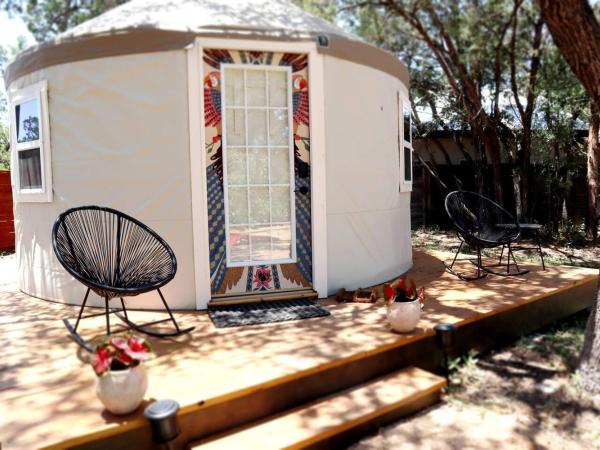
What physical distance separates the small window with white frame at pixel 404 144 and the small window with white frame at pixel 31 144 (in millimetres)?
3266

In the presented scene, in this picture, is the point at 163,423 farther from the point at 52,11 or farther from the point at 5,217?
the point at 52,11

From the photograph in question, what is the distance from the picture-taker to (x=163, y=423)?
1824mm

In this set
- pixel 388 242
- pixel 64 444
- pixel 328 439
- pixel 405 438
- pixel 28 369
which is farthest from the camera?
pixel 388 242

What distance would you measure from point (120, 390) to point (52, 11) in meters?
10.6

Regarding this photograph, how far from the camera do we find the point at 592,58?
2766mm

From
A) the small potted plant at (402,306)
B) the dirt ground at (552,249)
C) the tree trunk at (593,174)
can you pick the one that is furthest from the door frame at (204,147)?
the tree trunk at (593,174)

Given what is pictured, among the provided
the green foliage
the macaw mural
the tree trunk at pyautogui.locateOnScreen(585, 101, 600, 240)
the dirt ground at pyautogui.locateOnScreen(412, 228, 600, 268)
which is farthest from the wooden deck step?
the green foliage

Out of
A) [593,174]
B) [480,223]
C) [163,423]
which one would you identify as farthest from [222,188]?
[593,174]

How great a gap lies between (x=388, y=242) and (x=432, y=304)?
113 centimetres

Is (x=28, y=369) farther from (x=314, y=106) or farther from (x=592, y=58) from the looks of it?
(x=592, y=58)

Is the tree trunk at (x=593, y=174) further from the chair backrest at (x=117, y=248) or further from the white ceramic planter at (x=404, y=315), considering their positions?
the chair backrest at (x=117, y=248)

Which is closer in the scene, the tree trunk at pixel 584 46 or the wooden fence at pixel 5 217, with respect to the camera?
the tree trunk at pixel 584 46

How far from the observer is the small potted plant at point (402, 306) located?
2944 millimetres

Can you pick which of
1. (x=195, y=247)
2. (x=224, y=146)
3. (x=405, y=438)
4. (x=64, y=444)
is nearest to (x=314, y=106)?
(x=224, y=146)
